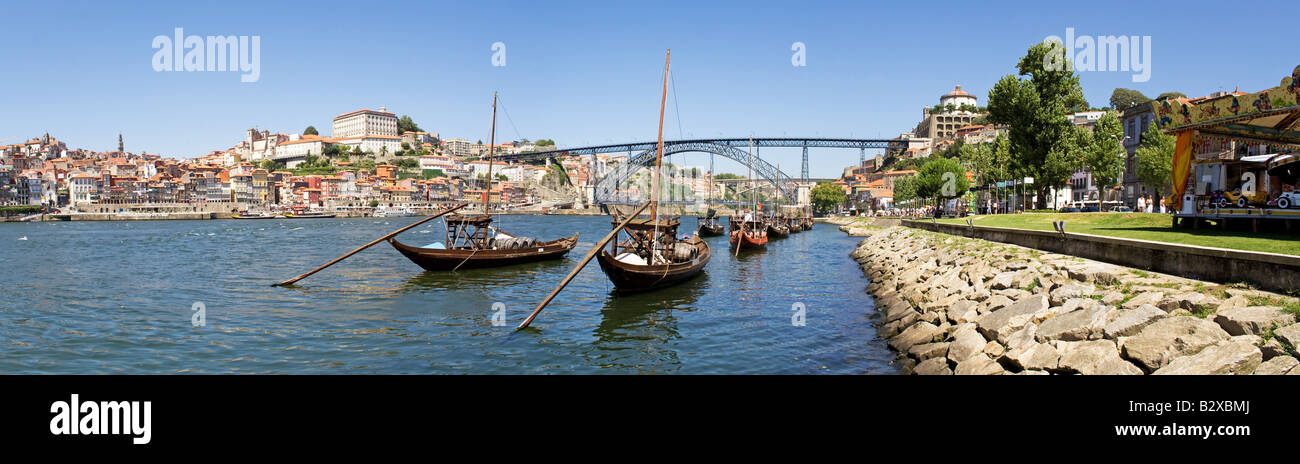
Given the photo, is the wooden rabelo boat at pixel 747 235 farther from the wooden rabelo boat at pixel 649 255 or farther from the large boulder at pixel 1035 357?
the large boulder at pixel 1035 357

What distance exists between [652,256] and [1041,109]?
2390 centimetres

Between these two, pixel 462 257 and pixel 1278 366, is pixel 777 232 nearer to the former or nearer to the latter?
pixel 462 257

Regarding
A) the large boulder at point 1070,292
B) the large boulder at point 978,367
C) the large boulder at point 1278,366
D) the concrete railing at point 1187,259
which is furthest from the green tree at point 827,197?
the large boulder at point 1278,366

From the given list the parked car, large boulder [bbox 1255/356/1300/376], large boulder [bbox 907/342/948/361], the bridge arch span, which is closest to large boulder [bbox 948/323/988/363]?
large boulder [bbox 907/342/948/361]

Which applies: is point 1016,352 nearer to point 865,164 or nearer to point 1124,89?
point 1124,89

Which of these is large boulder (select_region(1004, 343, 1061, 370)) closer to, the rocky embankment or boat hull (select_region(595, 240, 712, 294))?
the rocky embankment

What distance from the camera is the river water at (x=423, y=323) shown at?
488 inches

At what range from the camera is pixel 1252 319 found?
7363mm

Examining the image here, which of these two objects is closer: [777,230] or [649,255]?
[649,255]

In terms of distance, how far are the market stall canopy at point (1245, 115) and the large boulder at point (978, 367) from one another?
8559mm

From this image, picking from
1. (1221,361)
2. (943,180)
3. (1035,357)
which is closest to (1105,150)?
(943,180)
